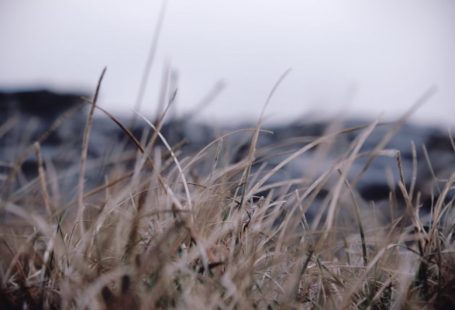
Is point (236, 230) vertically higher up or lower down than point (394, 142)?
higher up

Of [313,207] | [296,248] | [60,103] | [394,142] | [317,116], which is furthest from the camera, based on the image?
[60,103]

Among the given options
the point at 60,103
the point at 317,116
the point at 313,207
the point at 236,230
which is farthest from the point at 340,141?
the point at 60,103

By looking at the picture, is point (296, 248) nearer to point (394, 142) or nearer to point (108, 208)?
point (108, 208)

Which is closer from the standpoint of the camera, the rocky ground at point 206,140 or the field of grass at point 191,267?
the field of grass at point 191,267

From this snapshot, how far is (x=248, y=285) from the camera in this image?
0.58m

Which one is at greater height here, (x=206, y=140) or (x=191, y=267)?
(x=191, y=267)

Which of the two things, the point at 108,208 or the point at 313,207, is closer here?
the point at 108,208

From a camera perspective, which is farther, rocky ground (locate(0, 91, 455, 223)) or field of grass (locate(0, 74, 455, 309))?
rocky ground (locate(0, 91, 455, 223))

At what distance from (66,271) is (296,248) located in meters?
0.35

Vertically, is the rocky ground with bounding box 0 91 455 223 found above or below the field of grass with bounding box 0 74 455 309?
below

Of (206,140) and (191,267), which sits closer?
(191,267)

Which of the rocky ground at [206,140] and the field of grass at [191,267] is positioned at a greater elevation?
the field of grass at [191,267]

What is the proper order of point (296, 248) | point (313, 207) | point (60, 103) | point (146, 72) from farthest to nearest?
1. point (60, 103)
2. point (313, 207)
3. point (296, 248)
4. point (146, 72)

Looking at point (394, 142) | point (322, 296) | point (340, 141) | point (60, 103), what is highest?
point (340, 141)
